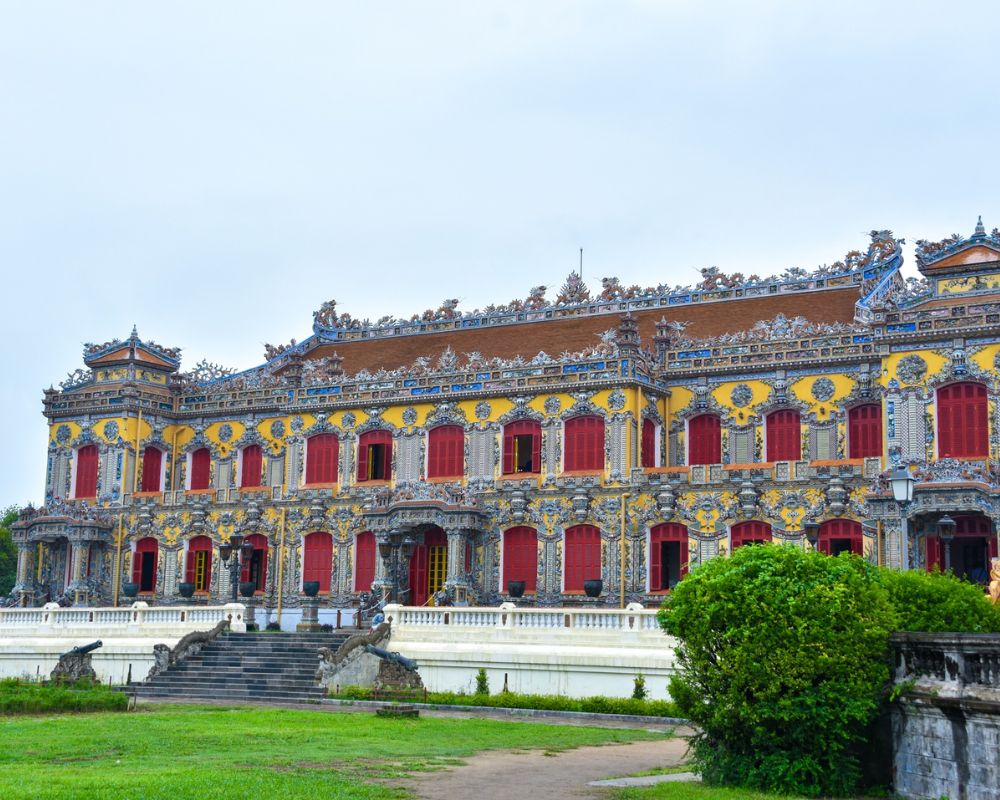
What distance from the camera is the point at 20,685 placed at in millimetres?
33094

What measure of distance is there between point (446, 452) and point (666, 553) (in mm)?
8497

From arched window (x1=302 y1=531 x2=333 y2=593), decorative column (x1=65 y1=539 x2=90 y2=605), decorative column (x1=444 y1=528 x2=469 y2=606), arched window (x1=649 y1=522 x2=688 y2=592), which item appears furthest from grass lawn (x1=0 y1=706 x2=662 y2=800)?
decorative column (x1=65 y1=539 x2=90 y2=605)

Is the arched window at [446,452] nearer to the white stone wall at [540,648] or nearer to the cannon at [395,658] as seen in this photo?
the white stone wall at [540,648]

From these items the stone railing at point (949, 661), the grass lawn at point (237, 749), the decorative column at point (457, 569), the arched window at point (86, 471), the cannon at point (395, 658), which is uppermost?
the arched window at point (86, 471)

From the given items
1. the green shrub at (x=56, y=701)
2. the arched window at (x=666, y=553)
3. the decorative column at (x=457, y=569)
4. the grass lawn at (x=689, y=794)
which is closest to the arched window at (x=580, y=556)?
the arched window at (x=666, y=553)

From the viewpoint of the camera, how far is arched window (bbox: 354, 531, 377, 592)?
4772cm

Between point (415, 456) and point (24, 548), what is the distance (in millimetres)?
15403

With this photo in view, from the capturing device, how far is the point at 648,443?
4556cm

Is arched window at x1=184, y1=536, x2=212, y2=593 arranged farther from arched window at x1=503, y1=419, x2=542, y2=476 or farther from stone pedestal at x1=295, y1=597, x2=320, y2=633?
arched window at x1=503, y1=419, x2=542, y2=476

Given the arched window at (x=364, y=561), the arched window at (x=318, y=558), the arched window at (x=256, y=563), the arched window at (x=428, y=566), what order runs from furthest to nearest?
the arched window at (x=256, y=563) → the arched window at (x=318, y=558) → the arched window at (x=364, y=561) → the arched window at (x=428, y=566)

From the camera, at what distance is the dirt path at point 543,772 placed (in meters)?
17.8

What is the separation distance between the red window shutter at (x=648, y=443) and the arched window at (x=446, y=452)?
19.8ft

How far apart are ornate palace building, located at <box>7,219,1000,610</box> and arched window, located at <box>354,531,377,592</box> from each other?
0.31 feet

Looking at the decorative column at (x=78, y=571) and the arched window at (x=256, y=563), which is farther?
the decorative column at (x=78, y=571)
